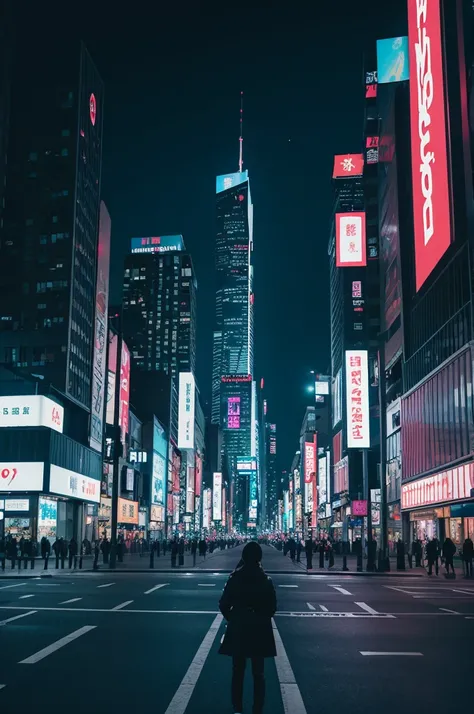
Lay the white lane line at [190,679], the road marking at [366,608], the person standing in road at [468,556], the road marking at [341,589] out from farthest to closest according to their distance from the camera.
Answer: the person standing in road at [468,556] → the road marking at [341,589] → the road marking at [366,608] → the white lane line at [190,679]

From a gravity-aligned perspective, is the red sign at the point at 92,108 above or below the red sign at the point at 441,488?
above

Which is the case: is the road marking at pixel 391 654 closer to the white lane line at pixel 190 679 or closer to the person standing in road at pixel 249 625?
the white lane line at pixel 190 679

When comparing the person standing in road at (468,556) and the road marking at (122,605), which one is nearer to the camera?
the road marking at (122,605)

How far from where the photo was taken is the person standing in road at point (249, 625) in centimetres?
753

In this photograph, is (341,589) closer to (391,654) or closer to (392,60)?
(391,654)

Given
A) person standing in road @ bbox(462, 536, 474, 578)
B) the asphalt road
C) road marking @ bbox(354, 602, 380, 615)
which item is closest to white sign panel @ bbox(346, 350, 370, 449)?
person standing in road @ bbox(462, 536, 474, 578)

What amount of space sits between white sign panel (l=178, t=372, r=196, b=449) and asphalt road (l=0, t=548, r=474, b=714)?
161m

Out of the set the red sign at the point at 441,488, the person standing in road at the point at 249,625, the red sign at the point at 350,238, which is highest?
the red sign at the point at 350,238

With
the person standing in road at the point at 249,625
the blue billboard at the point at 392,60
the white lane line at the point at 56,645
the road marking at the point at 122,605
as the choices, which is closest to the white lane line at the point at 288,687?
the person standing in road at the point at 249,625

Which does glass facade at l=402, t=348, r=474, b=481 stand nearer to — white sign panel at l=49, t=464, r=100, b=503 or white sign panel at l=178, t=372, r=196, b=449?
white sign panel at l=49, t=464, r=100, b=503

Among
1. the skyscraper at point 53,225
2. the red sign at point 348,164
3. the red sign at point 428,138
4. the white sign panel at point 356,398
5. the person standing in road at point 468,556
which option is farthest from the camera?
the red sign at point 348,164

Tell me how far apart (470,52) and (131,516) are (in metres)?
80.8

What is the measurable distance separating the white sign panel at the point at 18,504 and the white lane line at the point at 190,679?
57158 mm

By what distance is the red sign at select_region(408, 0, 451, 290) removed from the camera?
4459cm
